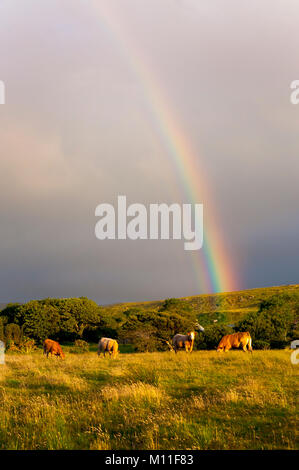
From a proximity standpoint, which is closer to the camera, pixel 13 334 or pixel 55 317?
pixel 13 334

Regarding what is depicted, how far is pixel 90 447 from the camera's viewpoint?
6281 mm

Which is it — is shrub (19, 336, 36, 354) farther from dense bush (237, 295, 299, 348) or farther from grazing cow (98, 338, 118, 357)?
dense bush (237, 295, 299, 348)

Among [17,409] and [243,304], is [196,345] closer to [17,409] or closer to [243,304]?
[17,409]

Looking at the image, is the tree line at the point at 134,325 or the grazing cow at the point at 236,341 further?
the tree line at the point at 134,325

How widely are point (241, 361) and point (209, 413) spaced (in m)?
11.4

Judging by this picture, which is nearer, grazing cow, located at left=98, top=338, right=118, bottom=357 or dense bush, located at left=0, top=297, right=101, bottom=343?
grazing cow, located at left=98, top=338, right=118, bottom=357

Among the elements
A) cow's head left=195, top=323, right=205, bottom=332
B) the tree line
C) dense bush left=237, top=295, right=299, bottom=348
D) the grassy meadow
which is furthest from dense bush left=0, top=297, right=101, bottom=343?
the grassy meadow

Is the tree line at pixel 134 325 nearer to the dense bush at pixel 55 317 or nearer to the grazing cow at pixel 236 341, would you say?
the dense bush at pixel 55 317

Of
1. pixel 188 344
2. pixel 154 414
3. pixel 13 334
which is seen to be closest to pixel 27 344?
pixel 13 334

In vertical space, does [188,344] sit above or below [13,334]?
below

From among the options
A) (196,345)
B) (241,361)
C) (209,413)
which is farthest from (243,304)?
(209,413)

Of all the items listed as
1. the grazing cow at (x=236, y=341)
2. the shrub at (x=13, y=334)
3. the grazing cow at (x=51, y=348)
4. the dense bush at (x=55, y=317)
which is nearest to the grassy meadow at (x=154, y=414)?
the grazing cow at (x=51, y=348)

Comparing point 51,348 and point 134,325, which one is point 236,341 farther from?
point 134,325

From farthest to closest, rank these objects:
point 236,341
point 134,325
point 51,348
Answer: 1. point 134,325
2. point 236,341
3. point 51,348
